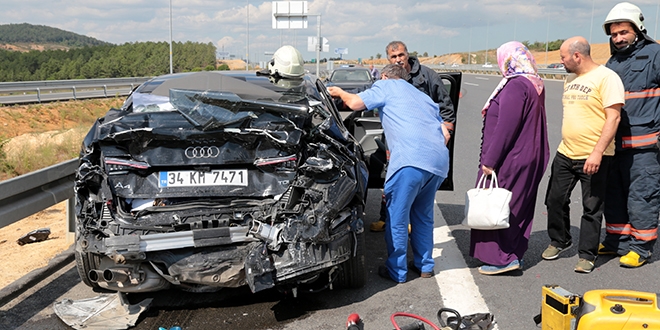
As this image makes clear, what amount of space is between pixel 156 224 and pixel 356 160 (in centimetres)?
138

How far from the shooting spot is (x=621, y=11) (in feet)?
16.1

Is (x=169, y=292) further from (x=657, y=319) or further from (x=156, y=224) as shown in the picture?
(x=657, y=319)

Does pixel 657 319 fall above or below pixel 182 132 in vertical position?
below

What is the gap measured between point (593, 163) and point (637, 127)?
2.05ft

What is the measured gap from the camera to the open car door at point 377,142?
573cm

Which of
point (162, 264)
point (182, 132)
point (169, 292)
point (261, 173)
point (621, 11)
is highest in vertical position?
point (621, 11)

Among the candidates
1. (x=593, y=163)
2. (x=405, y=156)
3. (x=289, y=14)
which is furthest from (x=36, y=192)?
(x=289, y=14)

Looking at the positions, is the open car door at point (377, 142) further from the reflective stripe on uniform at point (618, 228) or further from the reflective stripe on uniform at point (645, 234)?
the reflective stripe on uniform at point (645, 234)

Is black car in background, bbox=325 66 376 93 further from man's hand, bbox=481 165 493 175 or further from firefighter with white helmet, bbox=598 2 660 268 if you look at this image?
man's hand, bbox=481 165 493 175

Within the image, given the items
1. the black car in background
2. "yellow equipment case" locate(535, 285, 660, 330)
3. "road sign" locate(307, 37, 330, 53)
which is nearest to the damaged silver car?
"yellow equipment case" locate(535, 285, 660, 330)

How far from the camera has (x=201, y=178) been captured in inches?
153

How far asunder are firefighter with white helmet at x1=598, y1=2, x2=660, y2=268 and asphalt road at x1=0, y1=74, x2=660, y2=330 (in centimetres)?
30

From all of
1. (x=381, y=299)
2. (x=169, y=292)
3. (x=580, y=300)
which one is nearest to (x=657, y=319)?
(x=580, y=300)

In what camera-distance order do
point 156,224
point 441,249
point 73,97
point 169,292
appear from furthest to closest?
1. point 73,97
2. point 441,249
3. point 169,292
4. point 156,224
